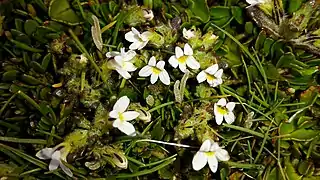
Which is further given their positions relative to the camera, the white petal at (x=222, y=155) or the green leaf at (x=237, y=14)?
the green leaf at (x=237, y=14)

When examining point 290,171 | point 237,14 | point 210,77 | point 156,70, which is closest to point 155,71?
point 156,70

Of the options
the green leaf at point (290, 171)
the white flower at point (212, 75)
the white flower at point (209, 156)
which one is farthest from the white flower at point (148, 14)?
the green leaf at point (290, 171)

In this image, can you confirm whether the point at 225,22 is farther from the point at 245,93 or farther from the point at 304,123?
the point at 304,123

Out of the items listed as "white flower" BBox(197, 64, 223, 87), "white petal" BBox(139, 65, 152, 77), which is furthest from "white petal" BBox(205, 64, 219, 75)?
"white petal" BBox(139, 65, 152, 77)

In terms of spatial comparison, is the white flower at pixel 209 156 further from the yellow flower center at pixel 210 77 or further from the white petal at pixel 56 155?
the white petal at pixel 56 155

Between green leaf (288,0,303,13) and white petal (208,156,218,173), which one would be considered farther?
green leaf (288,0,303,13)

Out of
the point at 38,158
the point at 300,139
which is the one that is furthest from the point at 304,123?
the point at 38,158

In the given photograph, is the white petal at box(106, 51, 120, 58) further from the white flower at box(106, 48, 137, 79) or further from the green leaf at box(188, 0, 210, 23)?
the green leaf at box(188, 0, 210, 23)
